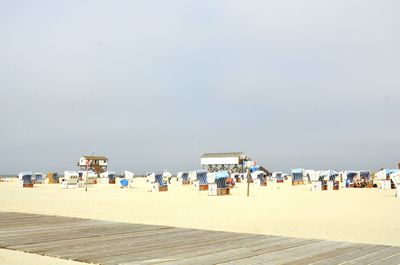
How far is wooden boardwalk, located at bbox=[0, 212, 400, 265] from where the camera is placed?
4992 mm

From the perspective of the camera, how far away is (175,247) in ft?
19.4

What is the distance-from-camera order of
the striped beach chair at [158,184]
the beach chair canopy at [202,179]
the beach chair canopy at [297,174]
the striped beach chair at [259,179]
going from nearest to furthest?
the striped beach chair at [158,184]
the beach chair canopy at [202,179]
the striped beach chair at [259,179]
the beach chair canopy at [297,174]

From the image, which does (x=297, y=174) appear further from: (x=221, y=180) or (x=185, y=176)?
(x=221, y=180)

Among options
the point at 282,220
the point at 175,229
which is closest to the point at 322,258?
the point at 175,229


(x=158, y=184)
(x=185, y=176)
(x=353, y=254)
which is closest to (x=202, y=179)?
(x=158, y=184)

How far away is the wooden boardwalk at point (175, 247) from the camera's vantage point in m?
4.99

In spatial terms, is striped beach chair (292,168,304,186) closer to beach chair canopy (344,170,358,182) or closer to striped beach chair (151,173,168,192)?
beach chair canopy (344,170,358,182)

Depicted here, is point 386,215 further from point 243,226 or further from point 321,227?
point 243,226

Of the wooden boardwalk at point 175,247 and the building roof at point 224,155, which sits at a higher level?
the building roof at point 224,155

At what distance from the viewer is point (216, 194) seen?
24.0m

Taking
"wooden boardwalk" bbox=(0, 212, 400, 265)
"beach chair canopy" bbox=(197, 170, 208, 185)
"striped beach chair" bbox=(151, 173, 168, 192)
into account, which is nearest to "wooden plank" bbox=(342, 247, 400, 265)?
"wooden boardwalk" bbox=(0, 212, 400, 265)

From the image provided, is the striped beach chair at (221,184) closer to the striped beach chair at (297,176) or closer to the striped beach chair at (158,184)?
the striped beach chair at (158,184)

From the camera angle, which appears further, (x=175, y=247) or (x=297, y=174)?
(x=297, y=174)

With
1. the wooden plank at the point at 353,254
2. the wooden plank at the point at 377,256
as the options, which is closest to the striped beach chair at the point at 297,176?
the wooden plank at the point at 353,254
